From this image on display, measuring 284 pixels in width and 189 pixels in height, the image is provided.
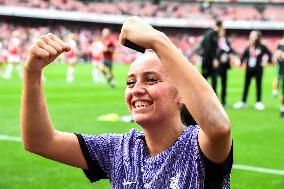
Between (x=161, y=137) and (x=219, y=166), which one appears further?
(x=161, y=137)

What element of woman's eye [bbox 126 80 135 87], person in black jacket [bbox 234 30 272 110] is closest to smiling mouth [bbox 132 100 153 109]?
woman's eye [bbox 126 80 135 87]

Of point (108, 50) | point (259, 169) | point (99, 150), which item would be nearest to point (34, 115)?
point (99, 150)

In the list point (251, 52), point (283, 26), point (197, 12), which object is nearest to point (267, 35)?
point (283, 26)

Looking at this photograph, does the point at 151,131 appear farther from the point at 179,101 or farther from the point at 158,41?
the point at 158,41

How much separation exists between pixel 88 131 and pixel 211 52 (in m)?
5.60

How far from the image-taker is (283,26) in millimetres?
66938

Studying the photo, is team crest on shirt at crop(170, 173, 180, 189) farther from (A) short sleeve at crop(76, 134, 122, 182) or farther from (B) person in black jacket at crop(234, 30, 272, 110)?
(B) person in black jacket at crop(234, 30, 272, 110)

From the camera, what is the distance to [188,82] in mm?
2451

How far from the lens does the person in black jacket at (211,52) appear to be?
49.6 ft

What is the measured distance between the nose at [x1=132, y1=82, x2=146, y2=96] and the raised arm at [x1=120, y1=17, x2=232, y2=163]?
16.0 inches

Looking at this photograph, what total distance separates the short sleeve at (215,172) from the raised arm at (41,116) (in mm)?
785

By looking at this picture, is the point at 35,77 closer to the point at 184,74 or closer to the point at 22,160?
the point at 184,74

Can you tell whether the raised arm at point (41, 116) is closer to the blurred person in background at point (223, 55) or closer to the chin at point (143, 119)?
the chin at point (143, 119)

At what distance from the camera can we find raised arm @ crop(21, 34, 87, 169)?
2.74 metres
